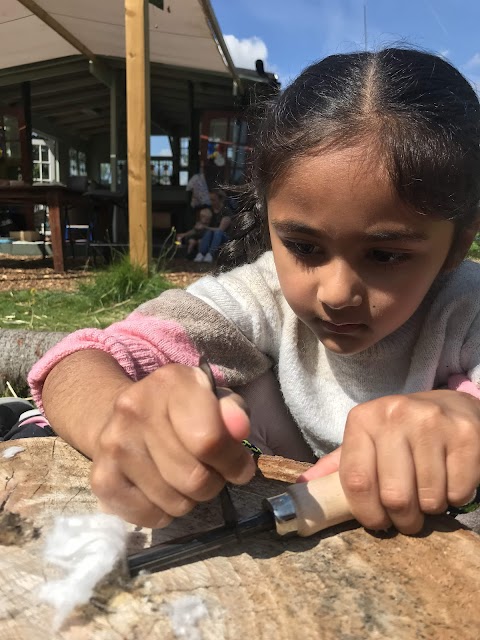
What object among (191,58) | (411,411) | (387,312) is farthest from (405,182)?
(191,58)

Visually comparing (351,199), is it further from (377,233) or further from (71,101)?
(71,101)

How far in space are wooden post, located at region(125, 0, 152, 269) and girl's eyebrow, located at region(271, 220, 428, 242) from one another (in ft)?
11.7

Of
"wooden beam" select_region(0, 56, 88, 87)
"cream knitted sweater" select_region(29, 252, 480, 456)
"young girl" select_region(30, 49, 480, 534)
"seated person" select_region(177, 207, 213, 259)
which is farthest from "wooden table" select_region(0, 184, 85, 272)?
"cream knitted sweater" select_region(29, 252, 480, 456)

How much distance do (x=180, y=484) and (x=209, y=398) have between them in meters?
0.11

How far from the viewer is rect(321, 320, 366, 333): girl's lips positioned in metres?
1.16

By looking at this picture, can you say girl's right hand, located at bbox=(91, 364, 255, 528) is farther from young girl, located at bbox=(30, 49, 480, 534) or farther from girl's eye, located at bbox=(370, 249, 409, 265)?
girl's eye, located at bbox=(370, 249, 409, 265)

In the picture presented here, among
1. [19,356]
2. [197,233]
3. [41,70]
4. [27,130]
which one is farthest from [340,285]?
[27,130]

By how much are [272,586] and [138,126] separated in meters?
4.18

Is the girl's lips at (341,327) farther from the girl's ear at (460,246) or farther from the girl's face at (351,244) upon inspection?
the girl's ear at (460,246)

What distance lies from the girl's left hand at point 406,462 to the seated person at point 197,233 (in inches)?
304

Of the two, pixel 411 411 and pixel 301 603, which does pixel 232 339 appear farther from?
pixel 301 603

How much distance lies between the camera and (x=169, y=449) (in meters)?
0.68

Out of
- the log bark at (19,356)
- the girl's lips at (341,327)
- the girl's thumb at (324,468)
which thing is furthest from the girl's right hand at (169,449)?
the log bark at (19,356)

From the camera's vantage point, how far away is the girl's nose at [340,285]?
1053mm
